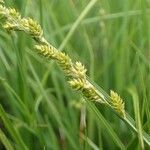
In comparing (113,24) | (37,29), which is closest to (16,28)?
(37,29)

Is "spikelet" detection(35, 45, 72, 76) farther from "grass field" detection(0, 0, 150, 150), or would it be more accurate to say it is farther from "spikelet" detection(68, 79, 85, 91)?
"grass field" detection(0, 0, 150, 150)

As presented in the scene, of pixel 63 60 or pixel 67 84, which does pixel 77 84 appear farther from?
pixel 67 84

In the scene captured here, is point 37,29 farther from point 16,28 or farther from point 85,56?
point 85,56

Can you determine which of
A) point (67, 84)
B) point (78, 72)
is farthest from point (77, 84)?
point (67, 84)

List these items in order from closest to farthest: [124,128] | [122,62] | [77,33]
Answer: [124,128]
[122,62]
[77,33]

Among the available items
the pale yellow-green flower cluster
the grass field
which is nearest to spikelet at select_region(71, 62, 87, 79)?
the pale yellow-green flower cluster
